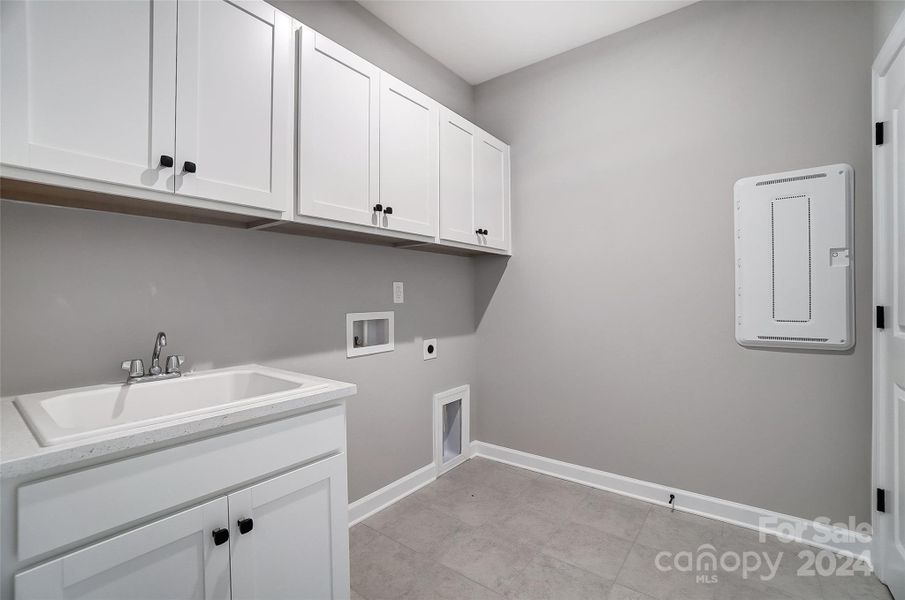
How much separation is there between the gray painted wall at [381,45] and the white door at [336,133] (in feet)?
1.49

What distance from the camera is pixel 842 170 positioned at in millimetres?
1840

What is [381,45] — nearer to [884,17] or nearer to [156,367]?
[156,367]

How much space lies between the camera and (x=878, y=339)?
1.72 metres

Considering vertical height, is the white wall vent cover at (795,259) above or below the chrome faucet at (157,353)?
above

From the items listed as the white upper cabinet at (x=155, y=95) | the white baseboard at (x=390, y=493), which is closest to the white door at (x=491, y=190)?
the white upper cabinet at (x=155, y=95)

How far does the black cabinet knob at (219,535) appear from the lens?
1052 mm

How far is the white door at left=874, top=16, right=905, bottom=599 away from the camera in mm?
1516

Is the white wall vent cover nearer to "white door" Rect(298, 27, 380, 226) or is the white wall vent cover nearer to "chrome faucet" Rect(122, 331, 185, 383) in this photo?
"white door" Rect(298, 27, 380, 226)

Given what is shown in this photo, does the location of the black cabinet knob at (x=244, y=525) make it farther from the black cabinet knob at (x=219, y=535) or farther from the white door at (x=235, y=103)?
the white door at (x=235, y=103)

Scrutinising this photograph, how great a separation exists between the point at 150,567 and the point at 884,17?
317 centimetres

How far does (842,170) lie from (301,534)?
8.82 feet

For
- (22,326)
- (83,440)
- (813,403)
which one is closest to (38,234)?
(22,326)

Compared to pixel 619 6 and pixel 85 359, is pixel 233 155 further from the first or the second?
pixel 619 6

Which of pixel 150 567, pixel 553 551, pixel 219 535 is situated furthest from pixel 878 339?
pixel 150 567
